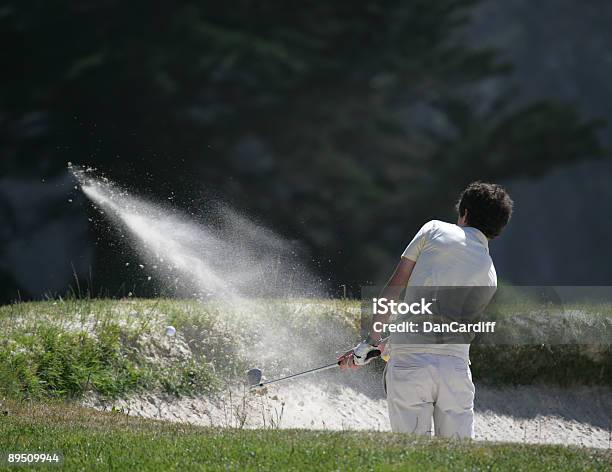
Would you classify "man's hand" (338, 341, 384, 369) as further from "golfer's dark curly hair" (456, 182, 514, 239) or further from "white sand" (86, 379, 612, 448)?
"white sand" (86, 379, 612, 448)

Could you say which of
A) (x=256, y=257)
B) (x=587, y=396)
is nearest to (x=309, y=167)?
(x=256, y=257)

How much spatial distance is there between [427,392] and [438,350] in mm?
228

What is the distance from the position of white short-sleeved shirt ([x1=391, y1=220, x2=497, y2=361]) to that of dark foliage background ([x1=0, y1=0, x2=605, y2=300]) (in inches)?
459

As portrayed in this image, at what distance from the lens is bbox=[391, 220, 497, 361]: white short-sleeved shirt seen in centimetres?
540

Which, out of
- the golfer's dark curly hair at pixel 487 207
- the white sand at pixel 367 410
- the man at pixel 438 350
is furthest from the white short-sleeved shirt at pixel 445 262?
the white sand at pixel 367 410

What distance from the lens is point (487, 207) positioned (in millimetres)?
5586

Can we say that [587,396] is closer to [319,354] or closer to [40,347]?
[319,354]

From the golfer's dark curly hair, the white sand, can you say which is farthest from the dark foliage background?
the golfer's dark curly hair

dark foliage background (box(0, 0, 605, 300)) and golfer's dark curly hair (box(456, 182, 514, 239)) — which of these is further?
dark foliage background (box(0, 0, 605, 300))

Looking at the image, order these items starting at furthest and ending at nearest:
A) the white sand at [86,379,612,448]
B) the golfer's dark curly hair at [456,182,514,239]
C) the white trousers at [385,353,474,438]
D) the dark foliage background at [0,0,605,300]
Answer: the dark foliage background at [0,0,605,300] → the white sand at [86,379,612,448] → the golfer's dark curly hair at [456,182,514,239] → the white trousers at [385,353,474,438]

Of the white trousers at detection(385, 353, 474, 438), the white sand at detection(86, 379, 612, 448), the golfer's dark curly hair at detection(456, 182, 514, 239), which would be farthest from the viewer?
the white sand at detection(86, 379, 612, 448)

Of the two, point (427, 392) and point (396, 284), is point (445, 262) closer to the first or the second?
point (396, 284)

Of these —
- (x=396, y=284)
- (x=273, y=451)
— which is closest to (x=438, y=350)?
(x=396, y=284)

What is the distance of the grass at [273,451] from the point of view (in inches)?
206
